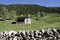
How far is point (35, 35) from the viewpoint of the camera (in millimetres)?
8500

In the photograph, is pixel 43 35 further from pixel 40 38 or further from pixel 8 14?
pixel 8 14

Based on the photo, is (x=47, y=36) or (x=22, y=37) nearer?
(x=47, y=36)

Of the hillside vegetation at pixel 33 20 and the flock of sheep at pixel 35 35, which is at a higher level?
the flock of sheep at pixel 35 35

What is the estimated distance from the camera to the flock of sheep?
7895 mm

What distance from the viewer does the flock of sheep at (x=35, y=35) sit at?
789 cm

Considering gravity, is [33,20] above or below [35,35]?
below

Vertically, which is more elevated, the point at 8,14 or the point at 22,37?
the point at 22,37

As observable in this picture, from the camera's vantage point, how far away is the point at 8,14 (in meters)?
81.1

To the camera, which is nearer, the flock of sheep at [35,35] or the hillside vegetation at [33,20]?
the flock of sheep at [35,35]

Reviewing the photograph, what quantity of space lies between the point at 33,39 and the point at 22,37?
0.59 meters

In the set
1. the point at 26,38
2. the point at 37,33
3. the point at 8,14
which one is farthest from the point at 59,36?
the point at 8,14

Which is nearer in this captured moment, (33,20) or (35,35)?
(35,35)

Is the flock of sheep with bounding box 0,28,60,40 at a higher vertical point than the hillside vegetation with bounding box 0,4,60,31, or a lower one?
higher

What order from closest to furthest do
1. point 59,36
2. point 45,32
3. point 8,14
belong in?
1. point 59,36
2. point 45,32
3. point 8,14
